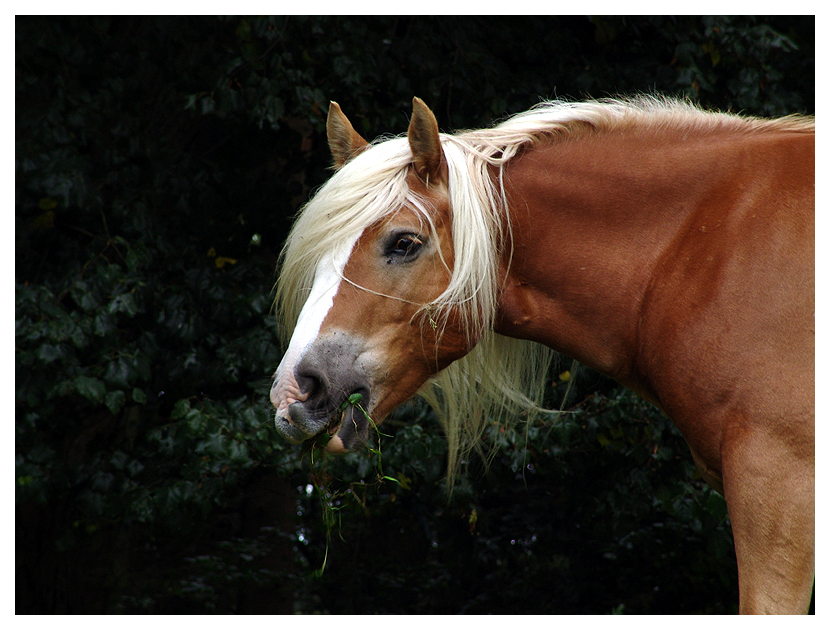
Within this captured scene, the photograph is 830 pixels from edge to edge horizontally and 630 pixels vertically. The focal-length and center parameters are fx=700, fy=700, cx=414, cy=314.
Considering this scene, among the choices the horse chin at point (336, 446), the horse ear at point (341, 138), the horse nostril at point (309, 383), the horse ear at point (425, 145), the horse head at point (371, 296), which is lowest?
the horse chin at point (336, 446)

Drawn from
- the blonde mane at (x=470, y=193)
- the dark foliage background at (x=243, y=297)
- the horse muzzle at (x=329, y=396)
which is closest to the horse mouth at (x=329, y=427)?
the horse muzzle at (x=329, y=396)

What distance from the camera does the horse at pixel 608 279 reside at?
154 centimetres

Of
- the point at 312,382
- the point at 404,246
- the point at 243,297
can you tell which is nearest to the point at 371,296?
the point at 404,246

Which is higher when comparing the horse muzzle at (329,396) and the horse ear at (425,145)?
the horse ear at (425,145)

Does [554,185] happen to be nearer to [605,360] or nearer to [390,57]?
[605,360]

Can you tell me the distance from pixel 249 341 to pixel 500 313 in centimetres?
208

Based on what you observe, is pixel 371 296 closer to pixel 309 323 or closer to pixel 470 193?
pixel 309 323

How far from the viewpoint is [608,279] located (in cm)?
180

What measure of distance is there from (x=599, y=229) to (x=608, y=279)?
5.3 inches

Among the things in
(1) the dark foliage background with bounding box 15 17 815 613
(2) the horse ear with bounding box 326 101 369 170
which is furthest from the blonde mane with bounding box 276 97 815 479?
(1) the dark foliage background with bounding box 15 17 815 613

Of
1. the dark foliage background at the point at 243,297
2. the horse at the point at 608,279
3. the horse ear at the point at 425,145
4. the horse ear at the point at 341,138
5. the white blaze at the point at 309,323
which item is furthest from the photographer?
the dark foliage background at the point at 243,297

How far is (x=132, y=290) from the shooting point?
3652 millimetres

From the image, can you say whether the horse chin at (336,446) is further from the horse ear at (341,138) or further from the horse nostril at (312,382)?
the horse ear at (341,138)

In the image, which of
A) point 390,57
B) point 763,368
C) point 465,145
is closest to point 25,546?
point 390,57
